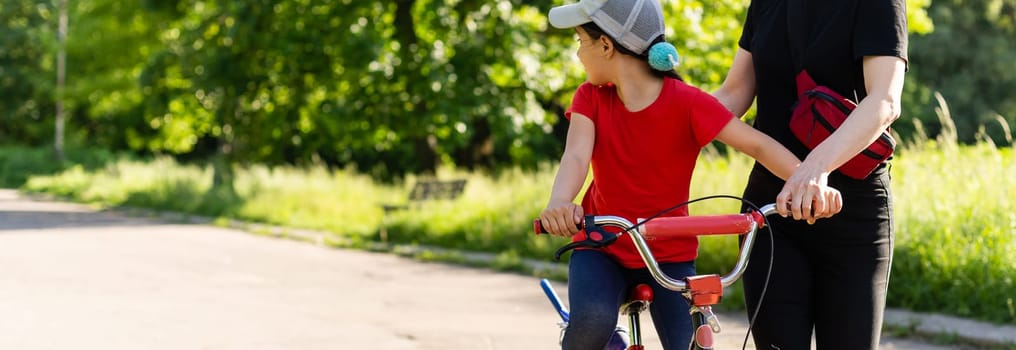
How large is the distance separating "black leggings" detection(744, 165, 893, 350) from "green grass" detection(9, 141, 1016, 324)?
4.37 metres

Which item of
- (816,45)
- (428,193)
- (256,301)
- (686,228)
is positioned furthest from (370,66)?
(686,228)

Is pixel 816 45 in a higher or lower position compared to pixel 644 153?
higher

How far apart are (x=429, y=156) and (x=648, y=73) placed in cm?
1831

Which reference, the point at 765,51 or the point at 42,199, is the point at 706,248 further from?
the point at 42,199

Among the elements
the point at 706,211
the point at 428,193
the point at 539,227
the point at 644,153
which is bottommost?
the point at 428,193

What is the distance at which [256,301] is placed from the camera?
8.84 m

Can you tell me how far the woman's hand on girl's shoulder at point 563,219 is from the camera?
2.83m

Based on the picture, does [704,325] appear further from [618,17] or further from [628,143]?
[618,17]

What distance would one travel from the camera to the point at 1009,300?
22.4 ft

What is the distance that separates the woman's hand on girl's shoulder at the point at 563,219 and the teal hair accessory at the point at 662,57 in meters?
0.45

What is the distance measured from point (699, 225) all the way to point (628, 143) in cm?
67

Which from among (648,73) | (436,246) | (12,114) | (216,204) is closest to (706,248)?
(436,246)

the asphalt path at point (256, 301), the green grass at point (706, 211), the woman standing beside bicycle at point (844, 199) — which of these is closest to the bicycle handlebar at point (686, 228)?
the woman standing beside bicycle at point (844, 199)

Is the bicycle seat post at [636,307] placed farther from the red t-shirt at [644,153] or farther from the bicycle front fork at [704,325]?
the bicycle front fork at [704,325]
